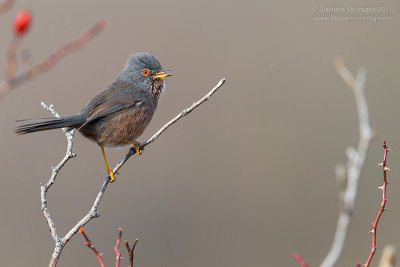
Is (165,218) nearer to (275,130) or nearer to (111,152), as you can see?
(111,152)

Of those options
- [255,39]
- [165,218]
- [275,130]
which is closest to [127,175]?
[165,218]

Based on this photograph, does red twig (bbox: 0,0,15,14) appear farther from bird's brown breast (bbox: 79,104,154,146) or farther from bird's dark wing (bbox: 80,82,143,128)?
bird's brown breast (bbox: 79,104,154,146)

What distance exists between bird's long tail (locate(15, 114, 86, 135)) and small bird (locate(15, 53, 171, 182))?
11 millimetres

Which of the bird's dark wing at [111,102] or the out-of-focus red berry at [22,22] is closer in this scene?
the out-of-focus red berry at [22,22]

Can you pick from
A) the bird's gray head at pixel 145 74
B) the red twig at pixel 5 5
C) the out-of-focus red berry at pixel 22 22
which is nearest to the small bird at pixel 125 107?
the bird's gray head at pixel 145 74

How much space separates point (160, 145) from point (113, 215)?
1.60 meters

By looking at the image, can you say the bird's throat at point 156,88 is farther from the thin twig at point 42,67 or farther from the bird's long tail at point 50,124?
the thin twig at point 42,67

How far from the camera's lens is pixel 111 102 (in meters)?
5.04

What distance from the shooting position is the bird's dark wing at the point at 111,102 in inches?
191

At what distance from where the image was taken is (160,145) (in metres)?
9.45

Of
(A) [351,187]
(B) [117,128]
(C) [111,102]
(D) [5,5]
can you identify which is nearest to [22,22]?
(D) [5,5]

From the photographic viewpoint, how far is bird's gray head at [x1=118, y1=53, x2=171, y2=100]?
5418mm

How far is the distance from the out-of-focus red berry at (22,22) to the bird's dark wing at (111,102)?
10.4ft

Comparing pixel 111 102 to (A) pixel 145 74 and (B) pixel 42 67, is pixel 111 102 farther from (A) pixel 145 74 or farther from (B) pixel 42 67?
(B) pixel 42 67
